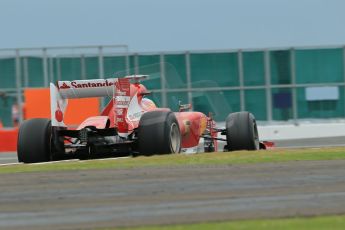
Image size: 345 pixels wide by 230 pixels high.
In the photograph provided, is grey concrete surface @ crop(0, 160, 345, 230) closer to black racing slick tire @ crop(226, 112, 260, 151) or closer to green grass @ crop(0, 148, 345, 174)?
green grass @ crop(0, 148, 345, 174)

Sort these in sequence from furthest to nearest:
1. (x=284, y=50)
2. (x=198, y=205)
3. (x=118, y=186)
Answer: (x=284, y=50) < (x=118, y=186) < (x=198, y=205)

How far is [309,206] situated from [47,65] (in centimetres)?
A: 2067

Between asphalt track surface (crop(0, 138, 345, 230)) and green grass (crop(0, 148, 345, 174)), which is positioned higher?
green grass (crop(0, 148, 345, 174))

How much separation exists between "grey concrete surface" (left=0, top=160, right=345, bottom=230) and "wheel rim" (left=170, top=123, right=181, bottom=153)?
118 inches

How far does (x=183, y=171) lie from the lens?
1193 centimetres

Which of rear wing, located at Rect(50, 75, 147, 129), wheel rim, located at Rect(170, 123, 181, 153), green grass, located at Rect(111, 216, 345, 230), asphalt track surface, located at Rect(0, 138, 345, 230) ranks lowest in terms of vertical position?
green grass, located at Rect(111, 216, 345, 230)

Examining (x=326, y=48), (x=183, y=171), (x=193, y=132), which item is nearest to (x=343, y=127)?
(x=326, y=48)

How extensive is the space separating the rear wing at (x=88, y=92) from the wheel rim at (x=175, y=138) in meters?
0.88

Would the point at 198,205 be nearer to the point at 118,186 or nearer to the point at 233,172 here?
the point at 118,186

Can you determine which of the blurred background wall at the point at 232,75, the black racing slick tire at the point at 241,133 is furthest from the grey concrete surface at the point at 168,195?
the blurred background wall at the point at 232,75

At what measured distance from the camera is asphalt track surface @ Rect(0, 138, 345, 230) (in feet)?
28.2

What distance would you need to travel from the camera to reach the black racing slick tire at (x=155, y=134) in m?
15.0

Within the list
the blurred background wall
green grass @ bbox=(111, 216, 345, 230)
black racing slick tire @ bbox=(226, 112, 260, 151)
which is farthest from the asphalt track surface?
the blurred background wall

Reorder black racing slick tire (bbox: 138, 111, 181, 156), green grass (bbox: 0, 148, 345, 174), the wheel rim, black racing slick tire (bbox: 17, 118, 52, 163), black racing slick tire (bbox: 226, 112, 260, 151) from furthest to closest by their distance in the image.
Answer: black racing slick tire (bbox: 226, 112, 260, 151) < black racing slick tire (bbox: 17, 118, 52, 163) < the wheel rim < black racing slick tire (bbox: 138, 111, 181, 156) < green grass (bbox: 0, 148, 345, 174)
